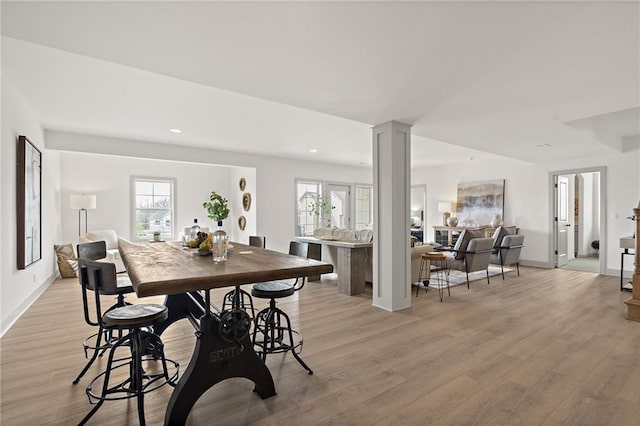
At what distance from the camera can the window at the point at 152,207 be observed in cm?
757

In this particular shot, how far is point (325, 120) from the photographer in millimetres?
4688

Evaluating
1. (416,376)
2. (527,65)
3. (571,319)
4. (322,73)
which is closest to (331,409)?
(416,376)

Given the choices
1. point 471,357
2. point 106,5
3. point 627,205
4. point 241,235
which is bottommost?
point 471,357

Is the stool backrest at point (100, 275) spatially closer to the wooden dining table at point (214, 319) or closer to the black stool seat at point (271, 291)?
the wooden dining table at point (214, 319)

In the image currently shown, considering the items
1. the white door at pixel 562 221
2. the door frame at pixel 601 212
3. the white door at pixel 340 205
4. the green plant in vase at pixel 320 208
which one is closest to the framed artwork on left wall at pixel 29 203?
the green plant in vase at pixel 320 208

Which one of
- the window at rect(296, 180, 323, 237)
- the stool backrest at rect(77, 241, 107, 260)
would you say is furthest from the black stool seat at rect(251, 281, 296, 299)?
the window at rect(296, 180, 323, 237)

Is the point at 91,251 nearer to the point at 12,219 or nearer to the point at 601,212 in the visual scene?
the point at 12,219

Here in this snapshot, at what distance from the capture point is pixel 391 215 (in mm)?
3955

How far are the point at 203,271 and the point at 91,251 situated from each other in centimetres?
152

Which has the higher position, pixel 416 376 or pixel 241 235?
pixel 241 235

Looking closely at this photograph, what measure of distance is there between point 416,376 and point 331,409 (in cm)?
75

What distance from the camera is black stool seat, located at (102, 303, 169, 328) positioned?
186 cm

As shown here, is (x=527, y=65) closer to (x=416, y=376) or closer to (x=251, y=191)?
(x=416, y=376)

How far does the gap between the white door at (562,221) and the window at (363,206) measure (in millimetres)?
4385
